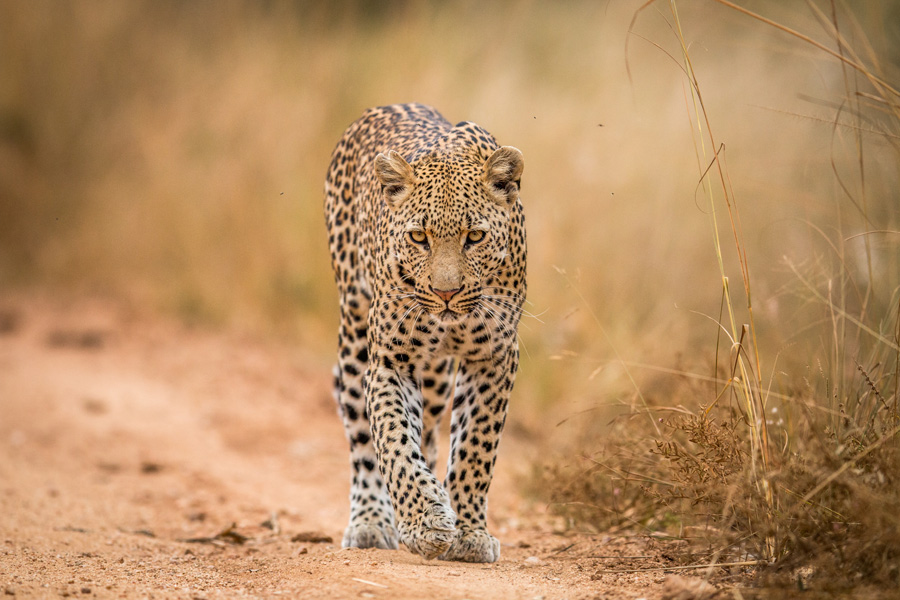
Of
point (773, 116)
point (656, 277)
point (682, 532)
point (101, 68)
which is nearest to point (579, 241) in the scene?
point (656, 277)

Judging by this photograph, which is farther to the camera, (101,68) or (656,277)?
(101,68)

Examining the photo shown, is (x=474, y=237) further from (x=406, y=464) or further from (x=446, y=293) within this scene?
(x=406, y=464)

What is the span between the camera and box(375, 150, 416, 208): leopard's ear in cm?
480

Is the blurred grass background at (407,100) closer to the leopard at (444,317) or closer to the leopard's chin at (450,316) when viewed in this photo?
the leopard at (444,317)

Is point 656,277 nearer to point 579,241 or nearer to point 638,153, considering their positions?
point 579,241

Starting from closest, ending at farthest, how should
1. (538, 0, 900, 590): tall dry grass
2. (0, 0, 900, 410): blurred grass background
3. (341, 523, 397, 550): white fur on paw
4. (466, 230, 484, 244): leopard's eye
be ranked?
(538, 0, 900, 590): tall dry grass → (466, 230, 484, 244): leopard's eye → (341, 523, 397, 550): white fur on paw → (0, 0, 900, 410): blurred grass background

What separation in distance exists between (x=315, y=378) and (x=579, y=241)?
3165 mm

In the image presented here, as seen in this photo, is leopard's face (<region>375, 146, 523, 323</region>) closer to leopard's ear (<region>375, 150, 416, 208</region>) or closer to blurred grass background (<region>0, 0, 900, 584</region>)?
leopard's ear (<region>375, 150, 416, 208</region>)

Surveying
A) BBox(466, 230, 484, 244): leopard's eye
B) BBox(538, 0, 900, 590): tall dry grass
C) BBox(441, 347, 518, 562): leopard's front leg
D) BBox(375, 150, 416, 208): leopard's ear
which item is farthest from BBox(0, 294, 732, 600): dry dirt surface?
BBox(375, 150, 416, 208): leopard's ear

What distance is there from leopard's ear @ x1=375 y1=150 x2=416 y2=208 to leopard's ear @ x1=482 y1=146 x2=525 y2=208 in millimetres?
389

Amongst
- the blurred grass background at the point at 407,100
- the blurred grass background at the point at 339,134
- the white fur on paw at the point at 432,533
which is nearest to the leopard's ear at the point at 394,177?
the white fur on paw at the point at 432,533

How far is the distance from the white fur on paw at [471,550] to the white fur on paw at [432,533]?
0.90ft

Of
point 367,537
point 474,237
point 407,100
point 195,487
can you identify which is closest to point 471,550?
point 367,537

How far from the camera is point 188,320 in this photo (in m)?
11.4
